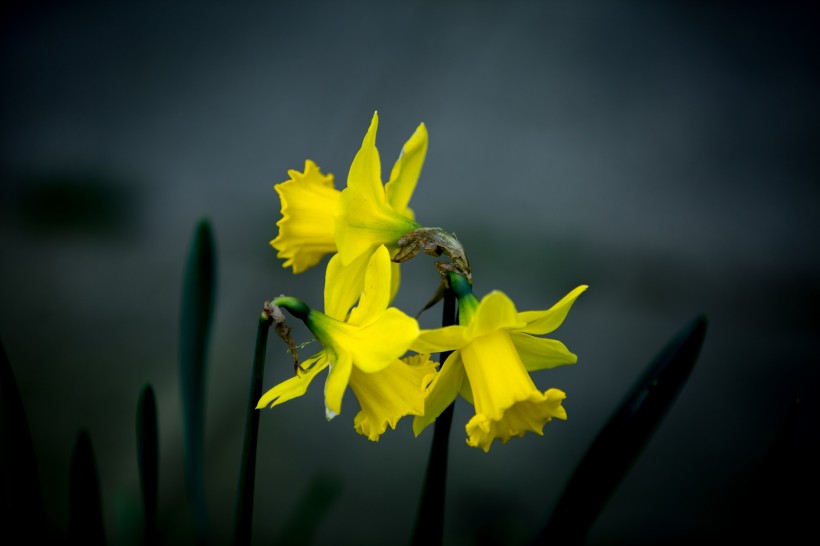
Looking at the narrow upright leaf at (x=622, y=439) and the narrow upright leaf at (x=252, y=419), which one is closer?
the narrow upright leaf at (x=252, y=419)

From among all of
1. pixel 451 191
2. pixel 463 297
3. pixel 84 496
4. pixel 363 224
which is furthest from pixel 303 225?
pixel 451 191

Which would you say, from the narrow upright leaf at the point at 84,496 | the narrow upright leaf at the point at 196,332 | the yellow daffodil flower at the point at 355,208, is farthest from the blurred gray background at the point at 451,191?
the yellow daffodil flower at the point at 355,208

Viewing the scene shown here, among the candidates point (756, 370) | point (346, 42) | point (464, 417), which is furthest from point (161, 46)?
point (756, 370)

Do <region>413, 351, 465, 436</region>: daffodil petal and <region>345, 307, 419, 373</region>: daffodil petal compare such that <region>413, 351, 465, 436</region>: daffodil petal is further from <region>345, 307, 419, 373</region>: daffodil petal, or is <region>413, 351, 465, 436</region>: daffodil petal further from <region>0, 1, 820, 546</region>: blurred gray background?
<region>0, 1, 820, 546</region>: blurred gray background

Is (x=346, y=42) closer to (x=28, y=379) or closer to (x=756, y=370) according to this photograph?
(x=28, y=379)

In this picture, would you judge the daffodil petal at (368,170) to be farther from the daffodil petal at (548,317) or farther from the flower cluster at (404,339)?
the daffodil petal at (548,317)
